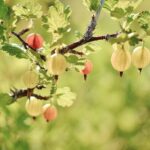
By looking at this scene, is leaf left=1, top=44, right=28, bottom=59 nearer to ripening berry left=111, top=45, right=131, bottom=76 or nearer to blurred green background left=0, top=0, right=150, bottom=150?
ripening berry left=111, top=45, right=131, bottom=76

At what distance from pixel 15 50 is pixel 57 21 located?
155 millimetres

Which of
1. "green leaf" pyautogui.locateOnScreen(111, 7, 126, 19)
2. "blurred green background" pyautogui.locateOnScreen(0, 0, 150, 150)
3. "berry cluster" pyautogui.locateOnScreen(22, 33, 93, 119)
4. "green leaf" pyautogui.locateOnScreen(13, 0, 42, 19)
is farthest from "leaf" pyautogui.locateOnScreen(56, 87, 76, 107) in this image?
"blurred green background" pyautogui.locateOnScreen(0, 0, 150, 150)

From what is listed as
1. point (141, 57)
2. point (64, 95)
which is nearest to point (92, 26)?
point (141, 57)

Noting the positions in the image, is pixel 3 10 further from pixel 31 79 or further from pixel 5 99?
pixel 5 99

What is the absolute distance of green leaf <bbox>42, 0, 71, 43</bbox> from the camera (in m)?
1.36

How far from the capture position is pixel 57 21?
4.47ft

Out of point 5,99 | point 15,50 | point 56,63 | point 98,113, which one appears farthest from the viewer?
point 98,113

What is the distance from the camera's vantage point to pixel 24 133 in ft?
12.3

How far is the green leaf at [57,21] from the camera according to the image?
1358 millimetres

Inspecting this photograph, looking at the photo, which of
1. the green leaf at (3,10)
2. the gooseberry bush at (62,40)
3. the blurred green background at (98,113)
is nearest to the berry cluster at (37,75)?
the gooseberry bush at (62,40)

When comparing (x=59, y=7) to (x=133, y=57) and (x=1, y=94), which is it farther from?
(x=1, y=94)

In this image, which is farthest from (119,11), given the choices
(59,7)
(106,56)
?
(106,56)

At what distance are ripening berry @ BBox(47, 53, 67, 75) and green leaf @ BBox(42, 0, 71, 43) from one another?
0.05 metres

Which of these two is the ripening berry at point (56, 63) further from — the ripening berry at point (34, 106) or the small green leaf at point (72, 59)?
the ripening berry at point (34, 106)
